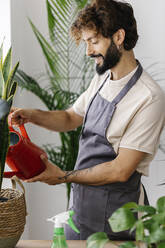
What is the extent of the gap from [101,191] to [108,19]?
0.79m

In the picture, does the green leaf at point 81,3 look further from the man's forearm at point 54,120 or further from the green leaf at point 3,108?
the green leaf at point 3,108

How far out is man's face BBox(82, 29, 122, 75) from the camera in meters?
1.84

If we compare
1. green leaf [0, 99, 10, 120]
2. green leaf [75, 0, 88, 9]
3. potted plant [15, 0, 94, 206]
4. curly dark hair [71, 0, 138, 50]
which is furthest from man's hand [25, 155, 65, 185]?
green leaf [75, 0, 88, 9]

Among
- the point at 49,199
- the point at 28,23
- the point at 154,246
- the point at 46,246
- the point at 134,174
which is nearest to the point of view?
the point at 154,246

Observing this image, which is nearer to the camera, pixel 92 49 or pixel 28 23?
pixel 92 49

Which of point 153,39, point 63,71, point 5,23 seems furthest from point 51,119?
point 153,39

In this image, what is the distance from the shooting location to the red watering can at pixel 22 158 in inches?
57.4

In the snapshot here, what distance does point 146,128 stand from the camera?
1712 mm

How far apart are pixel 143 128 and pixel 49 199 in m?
1.71

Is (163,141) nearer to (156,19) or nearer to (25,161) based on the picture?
(156,19)

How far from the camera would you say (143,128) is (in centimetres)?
171

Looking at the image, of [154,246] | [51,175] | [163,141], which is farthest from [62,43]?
[154,246]

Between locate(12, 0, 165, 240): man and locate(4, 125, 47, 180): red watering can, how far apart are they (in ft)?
0.54

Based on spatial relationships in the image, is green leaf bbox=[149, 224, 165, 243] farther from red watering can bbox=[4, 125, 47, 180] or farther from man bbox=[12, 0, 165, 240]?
man bbox=[12, 0, 165, 240]
